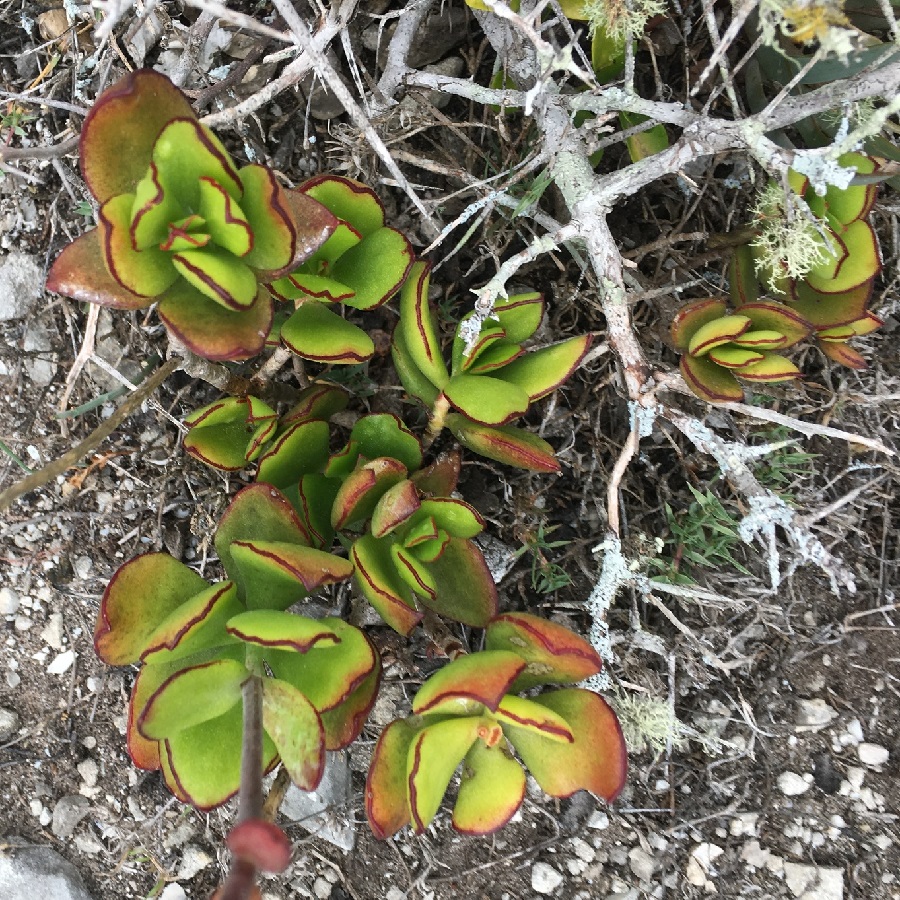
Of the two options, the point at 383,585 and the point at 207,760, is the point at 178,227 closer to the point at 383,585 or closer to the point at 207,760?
the point at 383,585

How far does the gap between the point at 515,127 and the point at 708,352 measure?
0.73m

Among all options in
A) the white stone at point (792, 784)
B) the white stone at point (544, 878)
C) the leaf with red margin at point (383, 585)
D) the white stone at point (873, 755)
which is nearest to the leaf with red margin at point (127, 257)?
the leaf with red margin at point (383, 585)

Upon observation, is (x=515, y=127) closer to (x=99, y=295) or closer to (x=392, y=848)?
(x=99, y=295)

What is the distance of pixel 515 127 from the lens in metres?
1.92

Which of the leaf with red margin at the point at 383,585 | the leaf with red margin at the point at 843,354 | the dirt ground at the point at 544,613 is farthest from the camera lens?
the dirt ground at the point at 544,613

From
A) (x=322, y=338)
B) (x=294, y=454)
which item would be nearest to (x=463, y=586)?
(x=294, y=454)

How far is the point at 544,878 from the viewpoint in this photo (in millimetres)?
1983

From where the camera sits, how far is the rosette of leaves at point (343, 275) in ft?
4.90

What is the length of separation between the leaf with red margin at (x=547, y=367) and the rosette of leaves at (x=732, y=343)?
7.7 inches

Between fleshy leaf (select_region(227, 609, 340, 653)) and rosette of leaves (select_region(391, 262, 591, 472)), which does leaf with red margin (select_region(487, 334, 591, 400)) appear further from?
fleshy leaf (select_region(227, 609, 340, 653))

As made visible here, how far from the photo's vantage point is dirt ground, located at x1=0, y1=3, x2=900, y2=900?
1.96m

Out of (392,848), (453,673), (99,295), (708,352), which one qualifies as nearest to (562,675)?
(453,673)

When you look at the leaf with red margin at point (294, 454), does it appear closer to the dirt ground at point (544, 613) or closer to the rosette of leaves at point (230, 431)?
the rosette of leaves at point (230, 431)

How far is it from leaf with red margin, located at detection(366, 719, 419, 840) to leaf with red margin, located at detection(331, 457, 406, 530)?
378 millimetres
